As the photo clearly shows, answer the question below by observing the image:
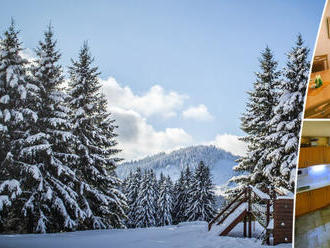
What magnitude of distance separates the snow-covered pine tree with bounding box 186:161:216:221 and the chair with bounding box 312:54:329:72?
2840cm

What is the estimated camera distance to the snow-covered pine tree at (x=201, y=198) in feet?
97.6

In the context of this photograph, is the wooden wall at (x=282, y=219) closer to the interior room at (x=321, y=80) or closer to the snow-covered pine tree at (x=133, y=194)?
the interior room at (x=321, y=80)

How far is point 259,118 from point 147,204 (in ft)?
68.1

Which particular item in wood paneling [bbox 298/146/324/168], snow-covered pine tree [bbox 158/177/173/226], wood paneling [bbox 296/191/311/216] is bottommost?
snow-covered pine tree [bbox 158/177/173/226]

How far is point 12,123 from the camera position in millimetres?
10109

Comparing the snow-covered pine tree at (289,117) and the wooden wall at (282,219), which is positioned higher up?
the snow-covered pine tree at (289,117)

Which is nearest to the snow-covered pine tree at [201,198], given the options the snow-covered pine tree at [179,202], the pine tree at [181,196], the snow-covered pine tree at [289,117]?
the pine tree at [181,196]

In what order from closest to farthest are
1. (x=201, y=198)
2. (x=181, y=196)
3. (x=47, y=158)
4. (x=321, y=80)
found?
(x=321, y=80) < (x=47, y=158) < (x=201, y=198) < (x=181, y=196)

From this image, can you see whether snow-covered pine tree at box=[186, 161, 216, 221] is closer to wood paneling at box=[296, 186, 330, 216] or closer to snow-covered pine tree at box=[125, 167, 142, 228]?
snow-covered pine tree at box=[125, 167, 142, 228]

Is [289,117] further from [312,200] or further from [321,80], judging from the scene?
[312,200]

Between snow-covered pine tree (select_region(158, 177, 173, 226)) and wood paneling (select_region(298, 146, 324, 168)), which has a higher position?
wood paneling (select_region(298, 146, 324, 168))

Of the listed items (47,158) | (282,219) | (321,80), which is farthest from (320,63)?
(47,158)

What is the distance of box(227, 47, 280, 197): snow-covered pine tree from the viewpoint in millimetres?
15145

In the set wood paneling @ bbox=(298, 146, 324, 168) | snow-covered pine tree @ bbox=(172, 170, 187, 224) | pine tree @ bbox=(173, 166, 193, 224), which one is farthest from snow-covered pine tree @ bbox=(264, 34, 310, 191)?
snow-covered pine tree @ bbox=(172, 170, 187, 224)
